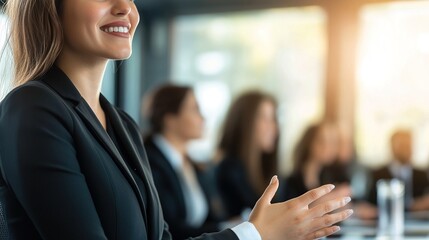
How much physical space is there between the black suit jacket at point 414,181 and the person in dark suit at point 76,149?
378 cm

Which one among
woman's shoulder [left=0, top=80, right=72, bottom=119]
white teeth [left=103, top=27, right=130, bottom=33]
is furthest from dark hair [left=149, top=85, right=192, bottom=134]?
woman's shoulder [left=0, top=80, right=72, bottom=119]

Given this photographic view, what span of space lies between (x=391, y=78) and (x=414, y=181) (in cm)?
139

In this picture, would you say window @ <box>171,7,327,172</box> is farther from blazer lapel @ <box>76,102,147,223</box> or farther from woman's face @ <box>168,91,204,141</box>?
blazer lapel @ <box>76,102,147,223</box>

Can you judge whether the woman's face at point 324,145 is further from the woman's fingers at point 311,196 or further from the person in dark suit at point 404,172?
the woman's fingers at point 311,196

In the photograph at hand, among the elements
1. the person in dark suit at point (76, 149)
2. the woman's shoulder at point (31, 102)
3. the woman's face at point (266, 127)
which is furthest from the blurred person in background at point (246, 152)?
the woman's shoulder at point (31, 102)

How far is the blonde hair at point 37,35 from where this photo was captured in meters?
1.37

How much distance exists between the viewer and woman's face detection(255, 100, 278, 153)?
4.64m

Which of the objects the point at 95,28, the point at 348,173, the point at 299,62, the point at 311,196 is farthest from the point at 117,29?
the point at 299,62

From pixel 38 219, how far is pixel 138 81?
637 centimetres

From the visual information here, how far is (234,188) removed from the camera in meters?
4.53

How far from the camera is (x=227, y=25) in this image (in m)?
7.15

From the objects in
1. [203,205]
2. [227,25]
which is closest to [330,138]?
[203,205]

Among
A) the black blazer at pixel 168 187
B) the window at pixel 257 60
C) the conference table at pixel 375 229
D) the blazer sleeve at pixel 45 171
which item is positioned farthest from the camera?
the window at pixel 257 60

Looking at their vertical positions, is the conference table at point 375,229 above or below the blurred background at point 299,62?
below
